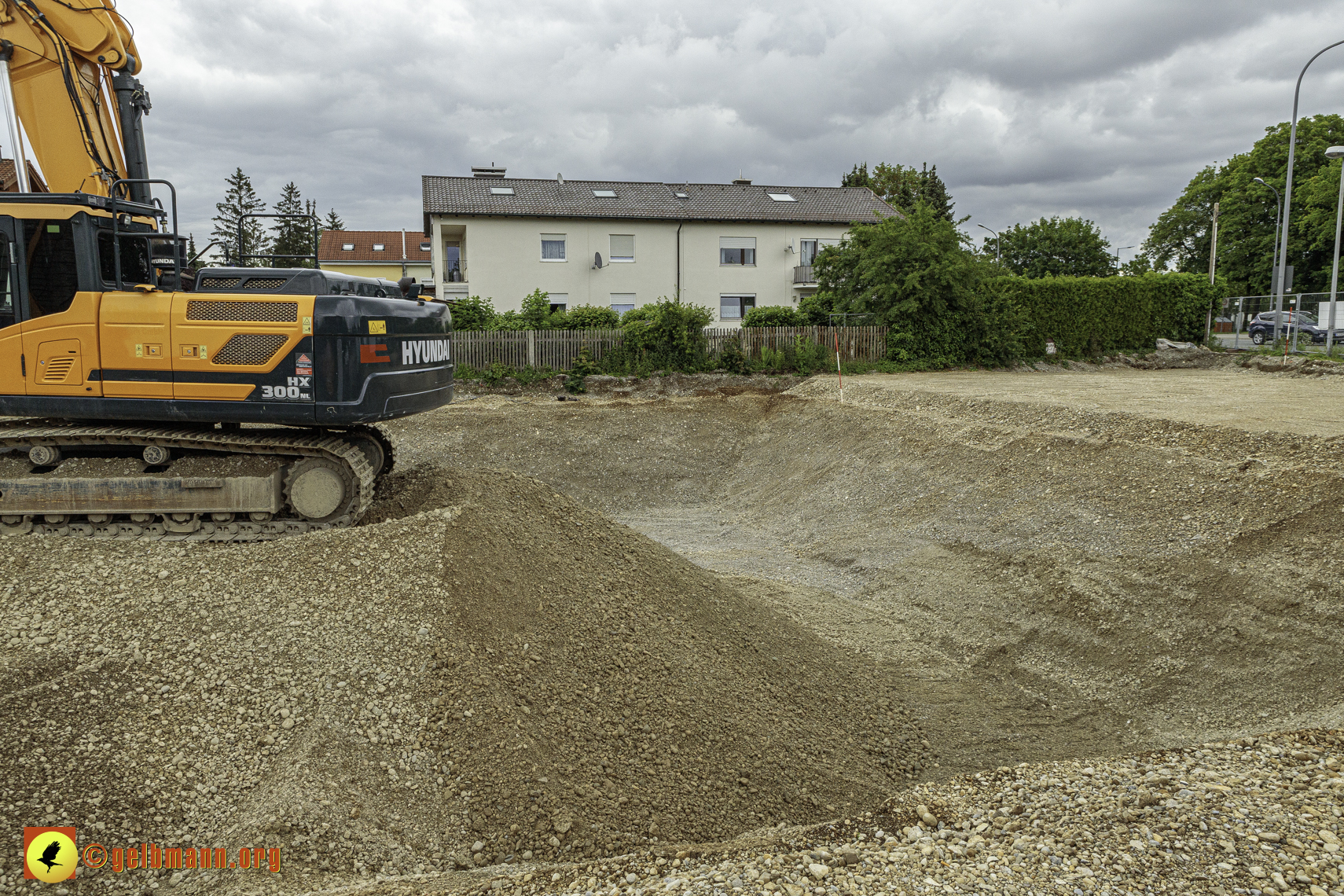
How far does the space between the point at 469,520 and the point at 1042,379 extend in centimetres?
1764

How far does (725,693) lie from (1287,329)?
33001mm

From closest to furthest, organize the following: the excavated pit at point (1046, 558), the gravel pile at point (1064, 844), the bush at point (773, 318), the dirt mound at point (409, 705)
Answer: the gravel pile at point (1064, 844) → the dirt mound at point (409, 705) → the excavated pit at point (1046, 558) → the bush at point (773, 318)

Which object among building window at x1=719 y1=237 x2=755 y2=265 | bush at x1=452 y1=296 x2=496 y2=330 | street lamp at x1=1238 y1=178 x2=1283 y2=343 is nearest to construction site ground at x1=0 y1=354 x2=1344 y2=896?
bush at x1=452 y1=296 x2=496 y2=330

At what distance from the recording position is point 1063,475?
1104cm

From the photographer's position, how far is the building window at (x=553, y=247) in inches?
1291

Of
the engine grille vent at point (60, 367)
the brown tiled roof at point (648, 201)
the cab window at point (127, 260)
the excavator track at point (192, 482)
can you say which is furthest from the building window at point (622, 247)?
the engine grille vent at point (60, 367)

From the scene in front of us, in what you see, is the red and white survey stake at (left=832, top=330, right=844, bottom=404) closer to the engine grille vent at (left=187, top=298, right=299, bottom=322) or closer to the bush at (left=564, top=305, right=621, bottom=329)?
the bush at (left=564, top=305, right=621, bottom=329)

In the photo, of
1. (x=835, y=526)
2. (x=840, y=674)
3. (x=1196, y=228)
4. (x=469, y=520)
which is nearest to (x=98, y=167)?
(x=469, y=520)

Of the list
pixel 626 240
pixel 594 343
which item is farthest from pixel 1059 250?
pixel 594 343

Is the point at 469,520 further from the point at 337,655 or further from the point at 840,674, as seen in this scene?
the point at 840,674

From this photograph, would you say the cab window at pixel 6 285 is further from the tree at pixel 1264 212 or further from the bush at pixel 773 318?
the tree at pixel 1264 212

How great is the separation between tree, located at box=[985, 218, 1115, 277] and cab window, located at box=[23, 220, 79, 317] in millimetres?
47507

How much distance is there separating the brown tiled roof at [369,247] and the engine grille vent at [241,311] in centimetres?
6341

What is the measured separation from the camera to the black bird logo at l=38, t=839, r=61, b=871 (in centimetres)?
413
